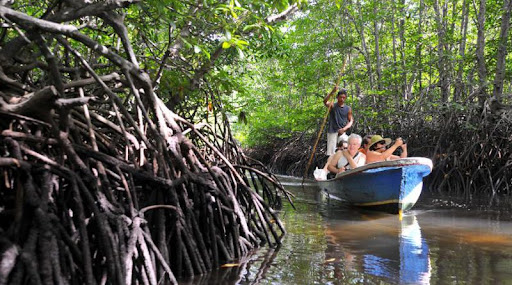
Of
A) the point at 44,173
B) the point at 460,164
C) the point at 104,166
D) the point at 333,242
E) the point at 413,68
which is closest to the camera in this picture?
the point at 44,173

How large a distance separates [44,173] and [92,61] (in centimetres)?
302

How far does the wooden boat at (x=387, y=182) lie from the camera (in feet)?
18.2

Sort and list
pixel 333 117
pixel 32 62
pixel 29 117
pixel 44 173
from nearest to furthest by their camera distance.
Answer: pixel 44 173 → pixel 29 117 → pixel 32 62 → pixel 333 117

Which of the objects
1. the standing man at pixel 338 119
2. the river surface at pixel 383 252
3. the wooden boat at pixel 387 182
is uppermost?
the standing man at pixel 338 119

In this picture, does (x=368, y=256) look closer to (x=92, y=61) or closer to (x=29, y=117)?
(x=29, y=117)

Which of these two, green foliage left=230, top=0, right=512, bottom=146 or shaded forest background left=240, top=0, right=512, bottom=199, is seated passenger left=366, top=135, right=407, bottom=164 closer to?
shaded forest background left=240, top=0, right=512, bottom=199

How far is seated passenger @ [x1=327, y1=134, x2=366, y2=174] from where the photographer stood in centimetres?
622

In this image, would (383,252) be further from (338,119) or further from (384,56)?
(384,56)

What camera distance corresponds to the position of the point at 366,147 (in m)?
6.76

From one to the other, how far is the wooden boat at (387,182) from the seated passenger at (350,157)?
28 cm

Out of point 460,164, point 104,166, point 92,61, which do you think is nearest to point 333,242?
point 104,166

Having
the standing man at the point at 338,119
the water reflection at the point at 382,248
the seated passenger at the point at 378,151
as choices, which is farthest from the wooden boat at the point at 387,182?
the standing man at the point at 338,119

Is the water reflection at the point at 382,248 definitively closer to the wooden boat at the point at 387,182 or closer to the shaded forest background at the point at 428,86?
the wooden boat at the point at 387,182

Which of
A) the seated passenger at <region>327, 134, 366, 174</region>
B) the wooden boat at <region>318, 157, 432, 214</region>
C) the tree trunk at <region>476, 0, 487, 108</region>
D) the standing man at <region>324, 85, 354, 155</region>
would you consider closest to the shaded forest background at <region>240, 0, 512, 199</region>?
the tree trunk at <region>476, 0, 487, 108</region>
